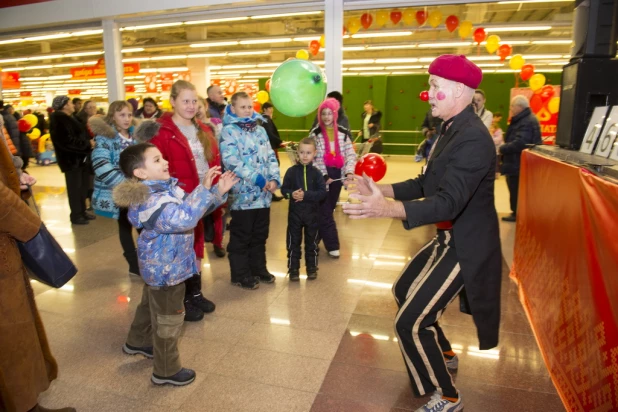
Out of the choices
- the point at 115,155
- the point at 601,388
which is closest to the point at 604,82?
the point at 601,388

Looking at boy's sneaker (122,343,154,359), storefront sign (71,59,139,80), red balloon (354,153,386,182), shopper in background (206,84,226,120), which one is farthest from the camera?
storefront sign (71,59,139,80)

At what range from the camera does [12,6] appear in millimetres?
8391

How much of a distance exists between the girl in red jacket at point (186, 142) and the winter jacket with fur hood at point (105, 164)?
0.66m

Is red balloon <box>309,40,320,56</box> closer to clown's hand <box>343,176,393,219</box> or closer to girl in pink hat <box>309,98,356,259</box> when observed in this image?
girl in pink hat <box>309,98,356,259</box>

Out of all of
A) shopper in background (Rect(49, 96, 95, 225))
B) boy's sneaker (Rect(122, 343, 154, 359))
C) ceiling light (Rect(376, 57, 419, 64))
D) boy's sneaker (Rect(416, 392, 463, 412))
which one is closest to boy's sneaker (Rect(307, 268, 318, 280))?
boy's sneaker (Rect(122, 343, 154, 359))

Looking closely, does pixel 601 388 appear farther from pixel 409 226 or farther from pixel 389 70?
pixel 389 70

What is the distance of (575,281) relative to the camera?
2166 mm

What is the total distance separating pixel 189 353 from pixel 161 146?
1401 millimetres

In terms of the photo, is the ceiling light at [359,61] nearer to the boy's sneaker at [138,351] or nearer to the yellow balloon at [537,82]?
the yellow balloon at [537,82]

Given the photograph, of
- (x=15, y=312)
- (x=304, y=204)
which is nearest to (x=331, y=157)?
(x=304, y=204)

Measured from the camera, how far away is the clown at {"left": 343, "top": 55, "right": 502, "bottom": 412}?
183 centimetres

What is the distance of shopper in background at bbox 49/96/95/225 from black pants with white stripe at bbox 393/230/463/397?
544 cm

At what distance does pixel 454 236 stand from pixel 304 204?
203cm

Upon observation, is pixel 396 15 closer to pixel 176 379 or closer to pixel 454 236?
pixel 454 236
